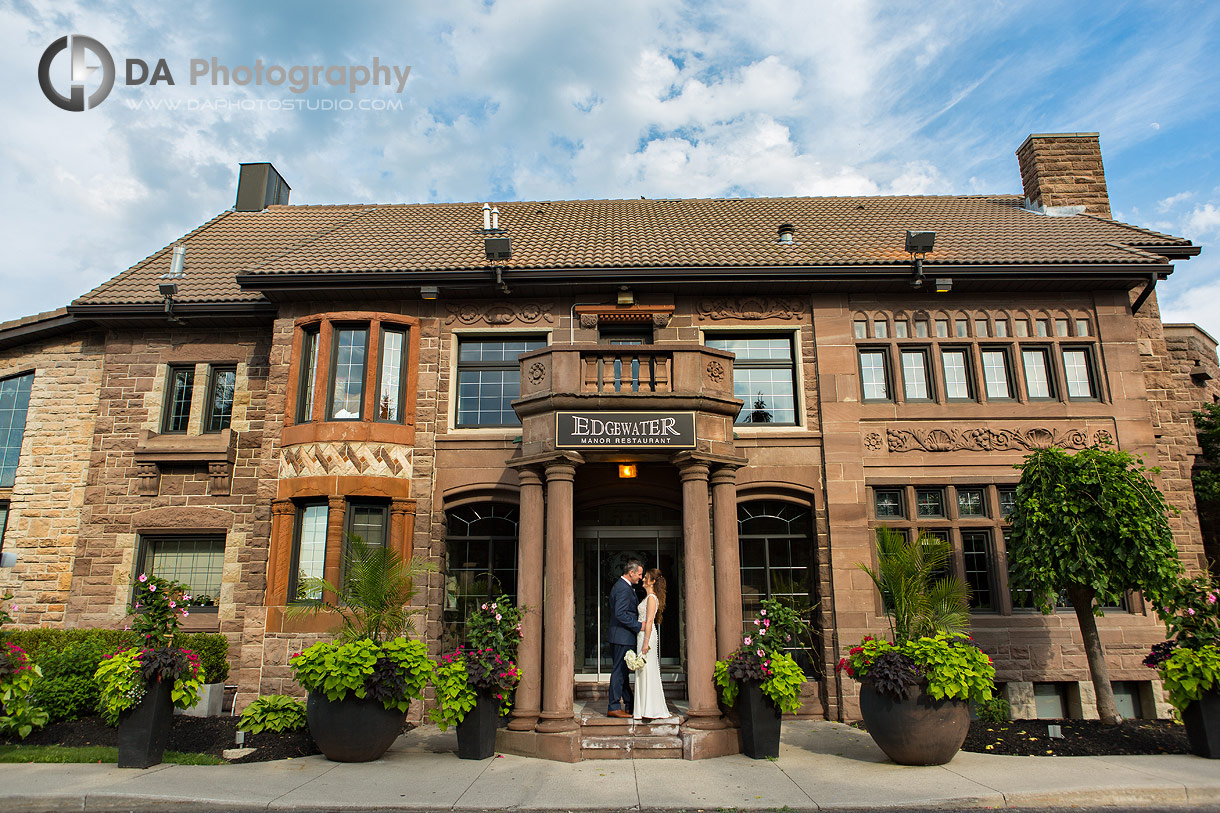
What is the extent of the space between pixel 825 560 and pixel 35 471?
14.4 metres

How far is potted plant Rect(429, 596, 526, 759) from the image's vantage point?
9.09 metres

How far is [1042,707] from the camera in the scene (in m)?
11.8

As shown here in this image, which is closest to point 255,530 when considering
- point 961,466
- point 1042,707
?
point 961,466

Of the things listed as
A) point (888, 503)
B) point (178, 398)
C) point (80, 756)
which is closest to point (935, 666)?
point (888, 503)

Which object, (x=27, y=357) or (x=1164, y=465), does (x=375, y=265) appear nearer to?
(x=27, y=357)

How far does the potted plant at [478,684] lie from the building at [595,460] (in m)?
2.37

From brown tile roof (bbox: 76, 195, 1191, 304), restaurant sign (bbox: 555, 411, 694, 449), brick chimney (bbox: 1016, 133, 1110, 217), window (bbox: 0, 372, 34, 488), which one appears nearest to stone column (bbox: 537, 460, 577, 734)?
restaurant sign (bbox: 555, 411, 694, 449)

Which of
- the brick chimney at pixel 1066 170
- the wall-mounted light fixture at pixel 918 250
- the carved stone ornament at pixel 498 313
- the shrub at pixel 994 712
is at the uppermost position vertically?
the brick chimney at pixel 1066 170

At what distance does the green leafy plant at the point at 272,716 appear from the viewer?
9.91 meters

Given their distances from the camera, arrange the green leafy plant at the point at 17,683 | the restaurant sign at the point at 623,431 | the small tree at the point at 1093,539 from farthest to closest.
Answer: the restaurant sign at the point at 623,431 < the small tree at the point at 1093,539 < the green leafy plant at the point at 17,683

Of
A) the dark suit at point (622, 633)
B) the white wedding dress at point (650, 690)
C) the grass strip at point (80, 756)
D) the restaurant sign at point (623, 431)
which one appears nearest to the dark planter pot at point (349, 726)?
the grass strip at point (80, 756)

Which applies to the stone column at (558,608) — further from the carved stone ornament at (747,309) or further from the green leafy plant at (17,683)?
the green leafy plant at (17,683)

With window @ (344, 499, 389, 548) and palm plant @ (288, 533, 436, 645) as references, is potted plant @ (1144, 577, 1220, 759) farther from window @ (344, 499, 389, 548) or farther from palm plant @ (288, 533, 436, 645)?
window @ (344, 499, 389, 548)

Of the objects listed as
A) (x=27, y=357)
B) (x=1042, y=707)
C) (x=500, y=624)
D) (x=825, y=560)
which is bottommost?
(x=1042, y=707)
